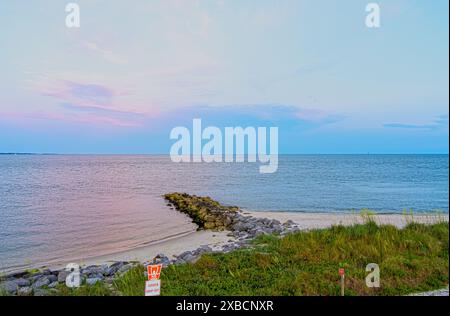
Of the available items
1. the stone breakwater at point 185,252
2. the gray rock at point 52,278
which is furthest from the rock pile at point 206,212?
the gray rock at point 52,278

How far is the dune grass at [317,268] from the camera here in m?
7.10

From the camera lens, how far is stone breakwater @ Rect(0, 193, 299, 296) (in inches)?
360

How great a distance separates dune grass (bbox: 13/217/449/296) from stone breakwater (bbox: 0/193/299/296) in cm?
130

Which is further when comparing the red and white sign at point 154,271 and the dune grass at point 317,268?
the dune grass at point 317,268

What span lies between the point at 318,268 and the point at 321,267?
0.34 feet

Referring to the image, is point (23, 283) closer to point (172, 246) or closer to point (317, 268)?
point (172, 246)

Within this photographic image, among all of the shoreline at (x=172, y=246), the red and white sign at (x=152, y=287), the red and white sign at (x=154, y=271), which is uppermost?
the red and white sign at (x=154, y=271)

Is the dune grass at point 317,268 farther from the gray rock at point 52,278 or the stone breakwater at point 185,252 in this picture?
the gray rock at point 52,278

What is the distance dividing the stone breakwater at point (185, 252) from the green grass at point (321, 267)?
151 centimetres

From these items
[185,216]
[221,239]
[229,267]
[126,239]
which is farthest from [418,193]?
[229,267]

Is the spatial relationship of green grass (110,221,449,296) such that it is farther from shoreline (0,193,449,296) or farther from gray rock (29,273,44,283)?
gray rock (29,273,44,283)

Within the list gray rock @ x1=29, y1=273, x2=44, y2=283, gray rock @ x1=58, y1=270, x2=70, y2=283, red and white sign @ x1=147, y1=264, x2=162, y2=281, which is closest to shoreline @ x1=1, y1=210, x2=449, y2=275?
gray rock @ x1=29, y1=273, x2=44, y2=283

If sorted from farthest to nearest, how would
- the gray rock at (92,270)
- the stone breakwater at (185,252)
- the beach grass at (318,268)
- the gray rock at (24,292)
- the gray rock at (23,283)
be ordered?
the gray rock at (92,270)
the gray rock at (23,283)
the stone breakwater at (185,252)
the gray rock at (24,292)
the beach grass at (318,268)
